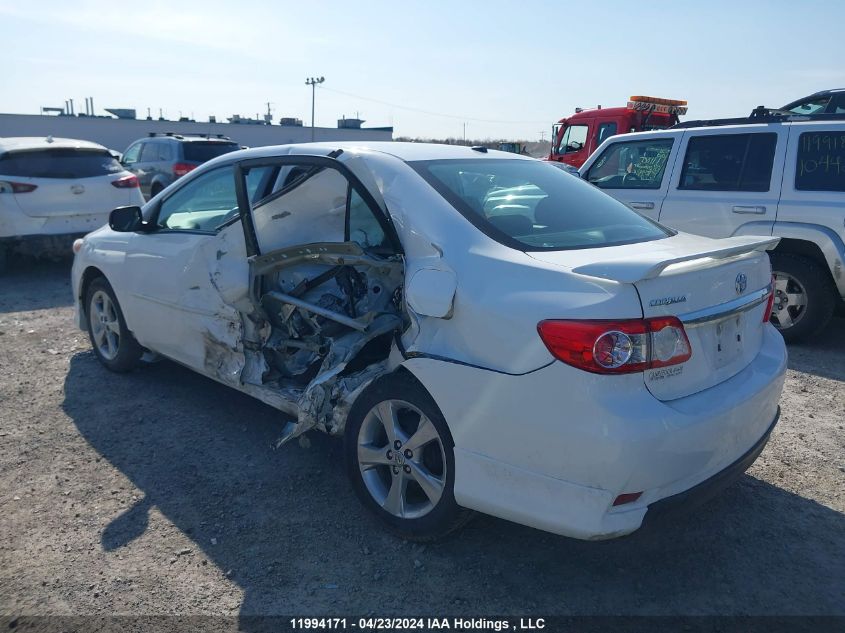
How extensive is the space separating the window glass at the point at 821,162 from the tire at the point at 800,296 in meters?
0.64

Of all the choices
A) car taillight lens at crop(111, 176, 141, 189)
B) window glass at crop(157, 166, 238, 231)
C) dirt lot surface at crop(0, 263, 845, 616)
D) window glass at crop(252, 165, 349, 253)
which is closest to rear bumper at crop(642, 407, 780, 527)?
dirt lot surface at crop(0, 263, 845, 616)

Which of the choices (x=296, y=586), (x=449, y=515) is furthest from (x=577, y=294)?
(x=296, y=586)

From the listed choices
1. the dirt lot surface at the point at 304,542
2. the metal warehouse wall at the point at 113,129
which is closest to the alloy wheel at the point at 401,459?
the dirt lot surface at the point at 304,542

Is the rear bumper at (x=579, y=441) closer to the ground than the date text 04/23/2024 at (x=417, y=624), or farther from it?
farther from it

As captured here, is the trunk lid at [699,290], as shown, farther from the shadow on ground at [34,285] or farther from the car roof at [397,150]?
the shadow on ground at [34,285]

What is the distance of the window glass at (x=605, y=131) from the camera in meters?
13.8

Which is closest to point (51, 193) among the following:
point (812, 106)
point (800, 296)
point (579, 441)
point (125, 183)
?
point (125, 183)

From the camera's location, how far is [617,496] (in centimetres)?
249

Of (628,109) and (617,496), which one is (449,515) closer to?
(617,496)

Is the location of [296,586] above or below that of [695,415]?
below

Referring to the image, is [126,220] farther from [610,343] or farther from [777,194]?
[777,194]

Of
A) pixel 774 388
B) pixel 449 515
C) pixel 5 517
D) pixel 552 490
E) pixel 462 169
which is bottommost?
pixel 5 517

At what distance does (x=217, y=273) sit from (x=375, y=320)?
3.65 feet

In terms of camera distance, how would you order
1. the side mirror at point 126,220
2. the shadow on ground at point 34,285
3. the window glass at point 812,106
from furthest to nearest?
the window glass at point 812,106 < the shadow on ground at point 34,285 < the side mirror at point 126,220
